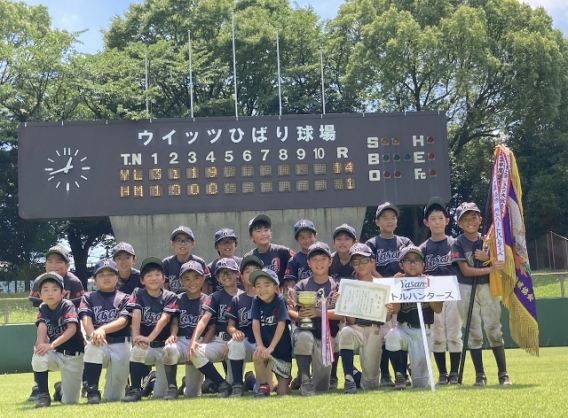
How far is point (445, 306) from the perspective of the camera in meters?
5.86

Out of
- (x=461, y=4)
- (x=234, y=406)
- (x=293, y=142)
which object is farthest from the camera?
(x=461, y=4)

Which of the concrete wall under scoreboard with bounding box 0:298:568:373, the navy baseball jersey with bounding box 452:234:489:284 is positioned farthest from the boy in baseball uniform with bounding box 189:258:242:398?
the concrete wall under scoreboard with bounding box 0:298:568:373

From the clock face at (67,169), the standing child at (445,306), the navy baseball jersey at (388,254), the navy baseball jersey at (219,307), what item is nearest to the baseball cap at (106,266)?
the navy baseball jersey at (219,307)

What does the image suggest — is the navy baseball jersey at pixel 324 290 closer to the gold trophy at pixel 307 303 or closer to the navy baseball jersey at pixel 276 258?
the gold trophy at pixel 307 303

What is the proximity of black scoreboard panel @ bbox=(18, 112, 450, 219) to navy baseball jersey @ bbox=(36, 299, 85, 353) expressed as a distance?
7386 millimetres

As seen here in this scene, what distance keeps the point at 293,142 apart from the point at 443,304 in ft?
25.4

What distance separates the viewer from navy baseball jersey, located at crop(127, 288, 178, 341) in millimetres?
5656

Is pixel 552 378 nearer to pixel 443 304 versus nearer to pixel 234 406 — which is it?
pixel 443 304

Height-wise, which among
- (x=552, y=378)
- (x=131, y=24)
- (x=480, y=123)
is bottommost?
(x=552, y=378)

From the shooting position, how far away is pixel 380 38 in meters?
24.2

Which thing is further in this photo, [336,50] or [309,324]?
[336,50]

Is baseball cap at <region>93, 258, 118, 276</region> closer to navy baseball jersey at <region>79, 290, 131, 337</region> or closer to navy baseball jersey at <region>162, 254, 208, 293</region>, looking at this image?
navy baseball jersey at <region>79, 290, 131, 337</region>

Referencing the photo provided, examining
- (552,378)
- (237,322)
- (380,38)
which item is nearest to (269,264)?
(237,322)

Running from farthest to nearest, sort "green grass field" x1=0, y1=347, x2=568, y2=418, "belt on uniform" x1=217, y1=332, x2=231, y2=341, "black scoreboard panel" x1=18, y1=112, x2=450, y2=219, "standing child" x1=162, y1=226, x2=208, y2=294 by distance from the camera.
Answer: "black scoreboard panel" x1=18, y1=112, x2=450, y2=219, "standing child" x1=162, y1=226, x2=208, y2=294, "belt on uniform" x1=217, y1=332, x2=231, y2=341, "green grass field" x1=0, y1=347, x2=568, y2=418
